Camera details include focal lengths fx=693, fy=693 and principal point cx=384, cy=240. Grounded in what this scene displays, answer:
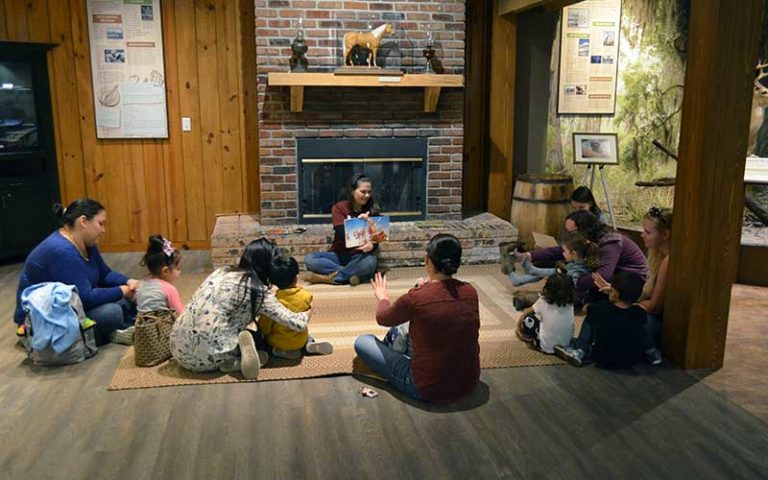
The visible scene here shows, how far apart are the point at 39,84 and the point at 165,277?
→ 8.96ft

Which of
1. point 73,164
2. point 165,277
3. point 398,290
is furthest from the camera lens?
point 73,164

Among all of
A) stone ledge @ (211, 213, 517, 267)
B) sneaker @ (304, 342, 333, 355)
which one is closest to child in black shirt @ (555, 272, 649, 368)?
sneaker @ (304, 342, 333, 355)

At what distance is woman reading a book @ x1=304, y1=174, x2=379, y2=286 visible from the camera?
16.7ft

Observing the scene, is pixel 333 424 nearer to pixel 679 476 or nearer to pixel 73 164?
pixel 679 476

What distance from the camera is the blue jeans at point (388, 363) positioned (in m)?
3.12

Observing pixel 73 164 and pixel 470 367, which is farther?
pixel 73 164

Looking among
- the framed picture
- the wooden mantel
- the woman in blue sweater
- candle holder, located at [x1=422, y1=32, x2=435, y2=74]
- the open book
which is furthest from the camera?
the framed picture

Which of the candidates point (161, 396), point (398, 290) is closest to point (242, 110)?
point (398, 290)

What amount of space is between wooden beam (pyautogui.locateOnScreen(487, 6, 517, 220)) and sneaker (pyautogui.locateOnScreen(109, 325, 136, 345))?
3.55 m

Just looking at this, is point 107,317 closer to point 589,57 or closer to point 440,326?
point 440,326

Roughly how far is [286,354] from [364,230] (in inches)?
65.6

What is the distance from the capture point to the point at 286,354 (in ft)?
11.6

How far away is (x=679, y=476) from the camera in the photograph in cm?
251

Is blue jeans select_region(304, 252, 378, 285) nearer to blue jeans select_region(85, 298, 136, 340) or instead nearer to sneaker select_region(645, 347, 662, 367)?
blue jeans select_region(85, 298, 136, 340)
